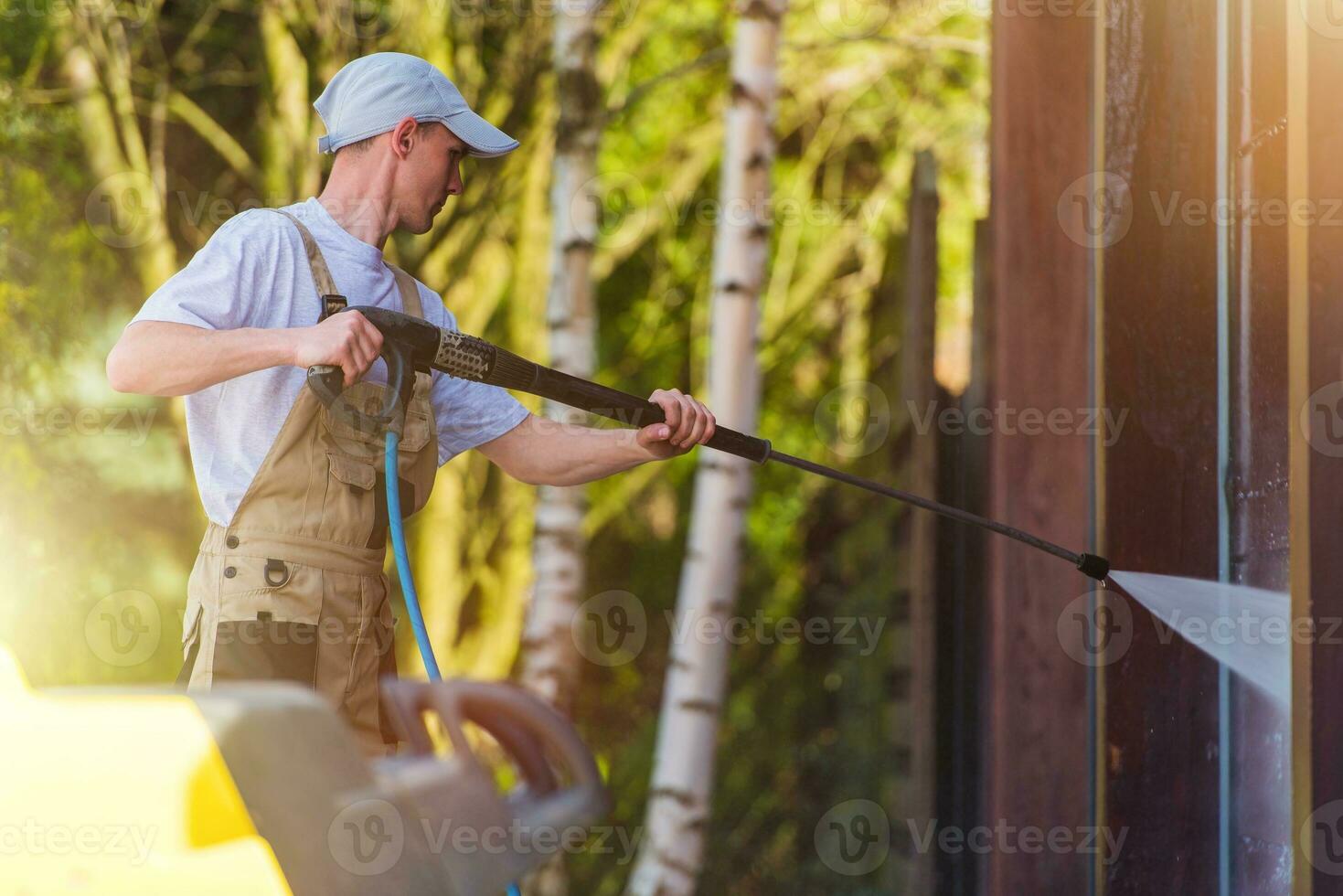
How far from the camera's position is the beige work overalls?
7.17 ft

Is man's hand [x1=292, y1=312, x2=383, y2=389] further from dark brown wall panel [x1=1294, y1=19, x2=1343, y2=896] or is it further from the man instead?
dark brown wall panel [x1=1294, y1=19, x2=1343, y2=896]

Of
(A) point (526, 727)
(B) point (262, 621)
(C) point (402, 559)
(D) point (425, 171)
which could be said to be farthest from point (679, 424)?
(A) point (526, 727)

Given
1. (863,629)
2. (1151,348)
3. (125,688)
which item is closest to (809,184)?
(863,629)

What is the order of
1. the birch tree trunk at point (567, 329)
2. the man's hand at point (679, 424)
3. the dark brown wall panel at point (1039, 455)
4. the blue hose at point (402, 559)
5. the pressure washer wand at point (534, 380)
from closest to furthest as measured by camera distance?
the blue hose at point (402, 559) → the pressure washer wand at point (534, 380) → the man's hand at point (679, 424) → the dark brown wall panel at point (1039, 455) → the birch tree trunk at point (567, 329)

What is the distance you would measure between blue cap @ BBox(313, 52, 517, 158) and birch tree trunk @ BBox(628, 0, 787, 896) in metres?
2.63

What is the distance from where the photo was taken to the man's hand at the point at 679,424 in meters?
2.66

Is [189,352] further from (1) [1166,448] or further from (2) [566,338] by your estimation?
(2) [566,338]

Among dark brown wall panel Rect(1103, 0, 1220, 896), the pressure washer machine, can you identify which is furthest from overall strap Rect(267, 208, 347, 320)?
dark brown wall panel Rect(1103, 0, 1220, 896)

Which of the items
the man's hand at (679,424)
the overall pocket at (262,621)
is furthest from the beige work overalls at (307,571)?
the man's hand at (679,424)

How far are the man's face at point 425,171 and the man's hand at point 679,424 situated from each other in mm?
556

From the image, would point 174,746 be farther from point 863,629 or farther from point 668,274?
point 668,274

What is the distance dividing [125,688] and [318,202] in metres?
1.34

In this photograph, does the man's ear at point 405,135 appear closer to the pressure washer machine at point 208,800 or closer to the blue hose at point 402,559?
the blue hose at point 402,559

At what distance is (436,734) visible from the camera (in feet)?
19.8
